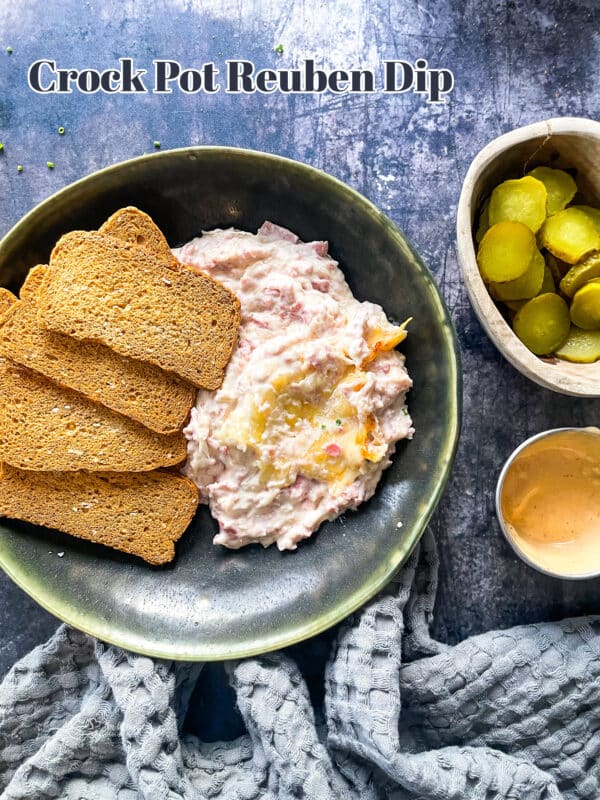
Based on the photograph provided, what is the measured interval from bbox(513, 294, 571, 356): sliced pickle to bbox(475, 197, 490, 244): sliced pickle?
21 centimetres

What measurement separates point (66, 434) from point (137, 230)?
1.79 ft

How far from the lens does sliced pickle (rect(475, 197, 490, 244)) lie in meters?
1.91

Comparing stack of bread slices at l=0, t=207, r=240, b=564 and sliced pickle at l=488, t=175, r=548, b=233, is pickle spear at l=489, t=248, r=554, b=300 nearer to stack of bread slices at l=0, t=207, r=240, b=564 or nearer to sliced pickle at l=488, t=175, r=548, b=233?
sliced pickle at l=488, t=175, r=548, b=233

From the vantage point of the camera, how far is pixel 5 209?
2105 mm

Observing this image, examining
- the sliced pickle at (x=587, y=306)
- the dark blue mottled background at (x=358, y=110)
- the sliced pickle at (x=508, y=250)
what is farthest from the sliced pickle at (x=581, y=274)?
the dark blue mottled background at (x=358, y=110)

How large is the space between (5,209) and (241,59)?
31.1 inches

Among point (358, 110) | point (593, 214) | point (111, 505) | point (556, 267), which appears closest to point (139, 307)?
point (111, 505)

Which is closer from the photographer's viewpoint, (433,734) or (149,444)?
(149,444)

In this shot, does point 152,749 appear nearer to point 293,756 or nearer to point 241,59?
point 293,756

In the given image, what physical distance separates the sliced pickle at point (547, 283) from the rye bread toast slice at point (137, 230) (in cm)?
93

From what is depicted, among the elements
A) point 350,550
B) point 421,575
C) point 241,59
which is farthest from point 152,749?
point 241,59

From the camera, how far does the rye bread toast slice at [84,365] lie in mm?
1855

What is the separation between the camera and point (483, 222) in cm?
192

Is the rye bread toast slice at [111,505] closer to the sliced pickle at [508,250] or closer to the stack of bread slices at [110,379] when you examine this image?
the stack of bread slices at [110,379]
